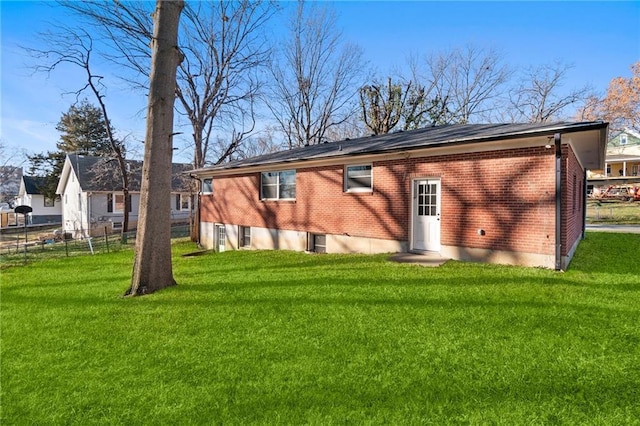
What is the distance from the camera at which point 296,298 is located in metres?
5.82

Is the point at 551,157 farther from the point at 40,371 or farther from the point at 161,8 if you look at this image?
the point at 40,371

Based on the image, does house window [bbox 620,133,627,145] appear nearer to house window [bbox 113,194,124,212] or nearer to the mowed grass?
the mowed grass

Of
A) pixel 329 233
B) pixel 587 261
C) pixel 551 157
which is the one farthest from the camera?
pixel 329 233

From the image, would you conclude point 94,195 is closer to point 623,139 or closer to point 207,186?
point 207,186

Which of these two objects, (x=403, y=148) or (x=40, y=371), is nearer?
(x=40, y=371)

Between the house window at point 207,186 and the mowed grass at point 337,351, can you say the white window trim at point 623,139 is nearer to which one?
the mowed grass at point 337,351

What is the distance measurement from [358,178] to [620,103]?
36.7 meters

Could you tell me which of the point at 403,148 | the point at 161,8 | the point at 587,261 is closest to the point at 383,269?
the point at 403,148

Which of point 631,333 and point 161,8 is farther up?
point 161,8

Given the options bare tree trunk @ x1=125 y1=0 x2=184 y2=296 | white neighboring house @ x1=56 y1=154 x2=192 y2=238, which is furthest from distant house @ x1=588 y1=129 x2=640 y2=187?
white neighboring house @ x1=56 y1=154 x2=192 y2=238

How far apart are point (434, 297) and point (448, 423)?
3117 millimetres

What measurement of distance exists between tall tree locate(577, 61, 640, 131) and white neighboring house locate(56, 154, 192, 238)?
125 ft

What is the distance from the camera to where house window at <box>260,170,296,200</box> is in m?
12.7

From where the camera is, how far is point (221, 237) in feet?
53.1
